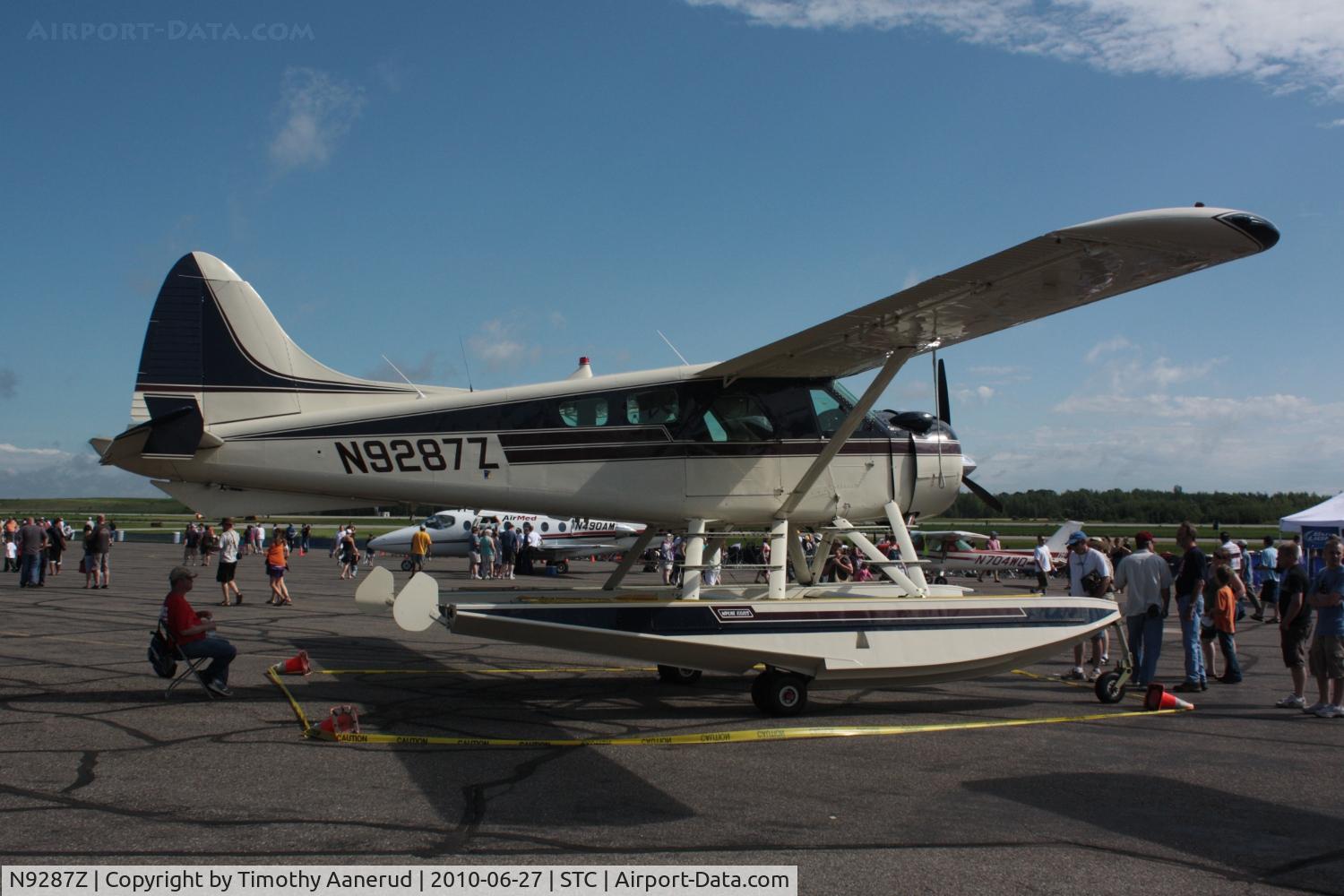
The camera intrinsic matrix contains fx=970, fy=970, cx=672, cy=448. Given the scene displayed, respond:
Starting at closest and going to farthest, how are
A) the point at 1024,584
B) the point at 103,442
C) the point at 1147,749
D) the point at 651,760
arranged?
the point at 651,760 < the point at 1147,749 < the point at 103,442 < the point at 1024,584

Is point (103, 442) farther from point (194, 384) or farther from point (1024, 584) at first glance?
point (1024, 584)

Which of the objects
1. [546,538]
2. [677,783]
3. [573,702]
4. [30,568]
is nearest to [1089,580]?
[573,702]

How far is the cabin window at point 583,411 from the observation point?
991 cm

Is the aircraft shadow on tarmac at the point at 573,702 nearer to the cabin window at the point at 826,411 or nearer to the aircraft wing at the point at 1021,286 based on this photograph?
the cabin window at the point at 826,411

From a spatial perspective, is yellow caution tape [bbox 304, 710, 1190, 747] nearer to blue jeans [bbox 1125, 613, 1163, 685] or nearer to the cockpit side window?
blue jeans [bbox 1125, 613, 1163, 685]

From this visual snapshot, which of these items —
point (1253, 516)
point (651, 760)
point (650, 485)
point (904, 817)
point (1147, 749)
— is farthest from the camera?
point (1253, 516)

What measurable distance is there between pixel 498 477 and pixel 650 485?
1548mm

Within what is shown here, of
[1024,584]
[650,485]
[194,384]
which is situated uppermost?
[194,384]

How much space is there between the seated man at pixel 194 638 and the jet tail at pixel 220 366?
1466mm

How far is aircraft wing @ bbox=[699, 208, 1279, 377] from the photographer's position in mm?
7195

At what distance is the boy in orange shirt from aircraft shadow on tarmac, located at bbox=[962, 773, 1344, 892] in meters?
4.86

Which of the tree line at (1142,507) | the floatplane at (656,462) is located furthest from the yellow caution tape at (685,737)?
the tree line at (1142,507)

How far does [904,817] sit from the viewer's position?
582 cm

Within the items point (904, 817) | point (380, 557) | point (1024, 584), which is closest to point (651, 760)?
point (904, 817)
